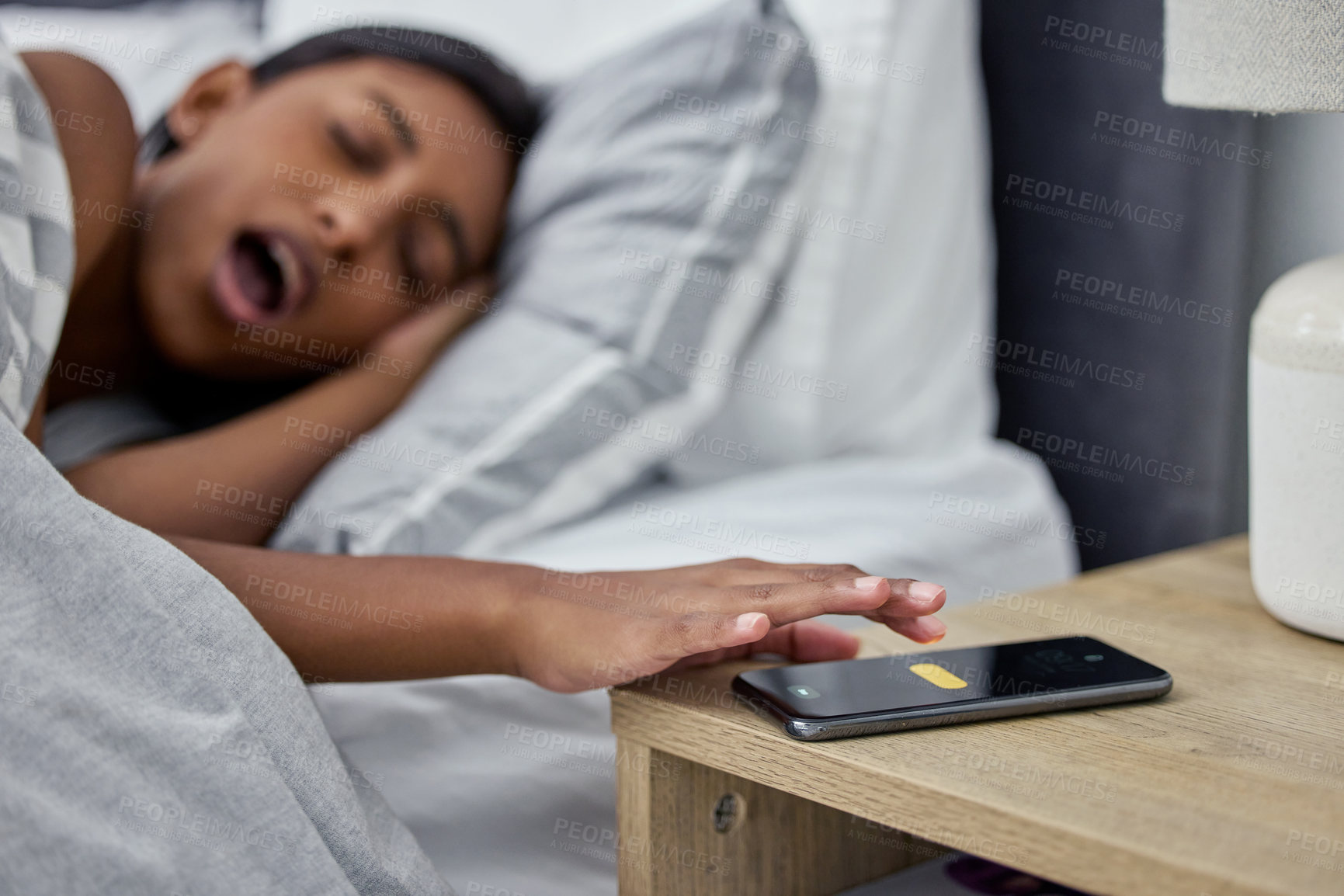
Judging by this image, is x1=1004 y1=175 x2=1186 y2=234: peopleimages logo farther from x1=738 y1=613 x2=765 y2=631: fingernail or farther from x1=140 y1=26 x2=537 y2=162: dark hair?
x1=738 y1=613 x2=765 y2=631: fingernail

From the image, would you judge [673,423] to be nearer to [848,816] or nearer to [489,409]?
[489,409]

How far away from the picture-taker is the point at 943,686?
1.88 feet

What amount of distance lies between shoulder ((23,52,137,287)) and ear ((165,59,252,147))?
0.30 m

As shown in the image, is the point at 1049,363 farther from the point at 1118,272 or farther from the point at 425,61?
the point at 425,61

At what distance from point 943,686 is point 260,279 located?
82cm

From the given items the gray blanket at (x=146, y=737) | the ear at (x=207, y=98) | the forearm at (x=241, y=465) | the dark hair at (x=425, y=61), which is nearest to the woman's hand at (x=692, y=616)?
the gray blanket at (x=146, y=737)

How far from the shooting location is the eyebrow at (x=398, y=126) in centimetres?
114

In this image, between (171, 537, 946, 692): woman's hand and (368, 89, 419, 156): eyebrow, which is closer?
(171, 537, 946, 692): woman's hand

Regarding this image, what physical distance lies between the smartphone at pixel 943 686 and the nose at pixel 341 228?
686mm

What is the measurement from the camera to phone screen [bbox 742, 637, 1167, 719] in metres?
0.55

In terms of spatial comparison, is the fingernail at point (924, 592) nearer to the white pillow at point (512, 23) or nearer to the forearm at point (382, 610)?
the forearm at point (382, 610)

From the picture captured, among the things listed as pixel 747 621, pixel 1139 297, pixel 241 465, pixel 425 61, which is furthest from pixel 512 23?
pixel 747 621

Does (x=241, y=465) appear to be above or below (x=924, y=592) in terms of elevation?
below

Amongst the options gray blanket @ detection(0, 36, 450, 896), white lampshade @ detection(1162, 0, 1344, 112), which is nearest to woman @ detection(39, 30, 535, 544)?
gray blanket @ detection(0, 36, 450, 896)
